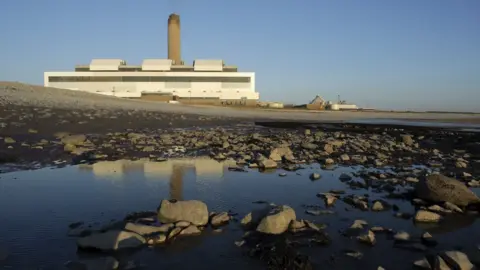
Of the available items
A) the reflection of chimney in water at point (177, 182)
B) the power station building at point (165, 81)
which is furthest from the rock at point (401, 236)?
the power station building at point (165, 81)

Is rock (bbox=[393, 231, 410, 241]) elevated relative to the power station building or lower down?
lower down

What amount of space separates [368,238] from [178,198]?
11.3 feet

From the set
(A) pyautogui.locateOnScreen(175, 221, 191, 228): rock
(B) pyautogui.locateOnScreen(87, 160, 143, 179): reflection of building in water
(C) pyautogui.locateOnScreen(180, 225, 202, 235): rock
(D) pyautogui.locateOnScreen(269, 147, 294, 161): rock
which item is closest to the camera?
(C) pyautogui.locateOnScreen(180, 225, 202, 235): rock

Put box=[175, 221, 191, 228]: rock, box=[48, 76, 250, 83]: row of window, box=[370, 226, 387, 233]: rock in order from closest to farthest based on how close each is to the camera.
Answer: box=[175, 221, 191, 228]: rock < box=[370, 226, 387, 233]: rock < box=[48, 76, 250, 83]: row of window

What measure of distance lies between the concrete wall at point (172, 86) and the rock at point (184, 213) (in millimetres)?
76387

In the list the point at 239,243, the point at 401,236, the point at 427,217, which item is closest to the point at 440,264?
the point at 401,236

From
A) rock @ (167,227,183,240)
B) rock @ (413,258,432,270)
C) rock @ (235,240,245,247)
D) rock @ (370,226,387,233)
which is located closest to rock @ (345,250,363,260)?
rock @ (413,258,432,270)

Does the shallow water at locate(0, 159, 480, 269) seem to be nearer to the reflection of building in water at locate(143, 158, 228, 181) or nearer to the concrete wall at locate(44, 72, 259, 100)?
the reflection of building in water at locate(143, 158, 228, 181)

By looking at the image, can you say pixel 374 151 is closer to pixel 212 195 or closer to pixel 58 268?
pixel 212 195

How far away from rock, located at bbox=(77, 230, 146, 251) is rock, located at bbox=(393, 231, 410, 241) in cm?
314

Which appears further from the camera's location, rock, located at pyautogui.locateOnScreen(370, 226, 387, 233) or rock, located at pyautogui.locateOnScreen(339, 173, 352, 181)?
rock, located at pyautogui.locateOnScreen(339, 173, 352, 181)

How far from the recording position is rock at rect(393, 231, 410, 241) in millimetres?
4969

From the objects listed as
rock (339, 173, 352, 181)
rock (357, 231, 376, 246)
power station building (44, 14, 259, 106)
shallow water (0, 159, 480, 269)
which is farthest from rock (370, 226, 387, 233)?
power station building (44, 14, 259, 106)

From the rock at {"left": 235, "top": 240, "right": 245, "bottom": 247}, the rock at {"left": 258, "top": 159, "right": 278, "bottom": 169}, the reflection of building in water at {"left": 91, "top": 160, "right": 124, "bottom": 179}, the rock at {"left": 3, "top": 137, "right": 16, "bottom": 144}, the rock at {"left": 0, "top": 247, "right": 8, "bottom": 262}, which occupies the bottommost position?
the rock at {"left": 235, "top": 240, "right": 245, "bottom": 247}
